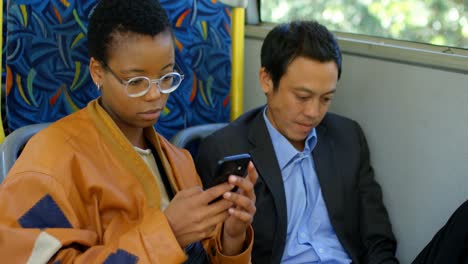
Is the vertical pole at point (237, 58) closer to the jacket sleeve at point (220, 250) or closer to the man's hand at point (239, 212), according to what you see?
the jacket sleeve at point (220, 250)

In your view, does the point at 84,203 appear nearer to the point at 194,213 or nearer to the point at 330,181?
the point at 194,213

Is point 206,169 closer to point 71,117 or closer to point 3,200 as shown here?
point 71,117

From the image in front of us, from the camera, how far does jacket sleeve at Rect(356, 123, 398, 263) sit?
2195 mm

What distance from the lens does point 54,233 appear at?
135cm

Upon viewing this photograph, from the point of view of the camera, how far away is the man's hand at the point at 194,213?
1405mm

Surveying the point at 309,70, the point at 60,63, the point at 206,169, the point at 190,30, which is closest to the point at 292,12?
the point at 190,30

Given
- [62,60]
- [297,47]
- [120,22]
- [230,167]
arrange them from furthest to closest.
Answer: [297,47], [62,60], [120,22], [230,167]

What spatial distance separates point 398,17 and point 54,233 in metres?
1.61

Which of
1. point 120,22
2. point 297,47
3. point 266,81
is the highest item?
point 120,22

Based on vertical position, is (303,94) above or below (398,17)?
below

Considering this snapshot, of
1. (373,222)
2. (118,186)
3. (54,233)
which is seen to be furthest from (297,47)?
(54,233)

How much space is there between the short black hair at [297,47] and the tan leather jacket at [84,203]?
28.1 inches

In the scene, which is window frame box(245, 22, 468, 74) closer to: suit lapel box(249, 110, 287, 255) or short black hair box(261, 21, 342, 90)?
short black hair box(261, 21, 342, 90)

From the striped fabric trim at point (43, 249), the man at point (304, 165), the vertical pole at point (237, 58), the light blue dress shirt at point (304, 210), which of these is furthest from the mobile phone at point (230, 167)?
the vertical pole at point (237, 58)
